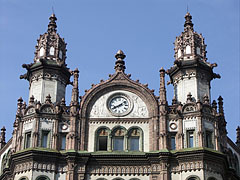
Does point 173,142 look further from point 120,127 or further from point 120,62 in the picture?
point 120,62

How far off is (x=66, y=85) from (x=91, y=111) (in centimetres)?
518

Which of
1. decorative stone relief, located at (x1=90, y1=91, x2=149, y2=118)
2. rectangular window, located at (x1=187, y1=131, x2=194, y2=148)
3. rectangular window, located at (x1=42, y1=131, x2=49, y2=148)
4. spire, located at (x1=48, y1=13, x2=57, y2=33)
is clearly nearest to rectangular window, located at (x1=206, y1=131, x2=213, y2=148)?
rectangular window, located at (x1=187, y1=131, x2=194, y2=148)

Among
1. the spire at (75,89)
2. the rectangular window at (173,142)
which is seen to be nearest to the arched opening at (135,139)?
the rectangular window at (173,142)

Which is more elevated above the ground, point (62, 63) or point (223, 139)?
point (62, 63)

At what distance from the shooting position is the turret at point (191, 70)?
192ft

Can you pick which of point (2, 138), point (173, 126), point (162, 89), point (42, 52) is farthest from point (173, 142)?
point (2, 138)

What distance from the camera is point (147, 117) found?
2222 inches

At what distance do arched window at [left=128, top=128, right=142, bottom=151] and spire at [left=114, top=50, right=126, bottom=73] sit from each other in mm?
6645

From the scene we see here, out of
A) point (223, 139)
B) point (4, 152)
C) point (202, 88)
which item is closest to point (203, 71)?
point (202, 88)

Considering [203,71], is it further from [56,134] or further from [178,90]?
[56,134]

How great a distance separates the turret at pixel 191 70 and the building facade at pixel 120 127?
10cm

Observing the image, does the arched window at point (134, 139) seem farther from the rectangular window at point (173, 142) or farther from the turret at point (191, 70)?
the turret at point (191, 70)

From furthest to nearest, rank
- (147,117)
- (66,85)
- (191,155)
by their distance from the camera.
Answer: (66,85) → (147,117) → (191,155)

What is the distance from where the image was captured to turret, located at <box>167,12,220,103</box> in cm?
5841
